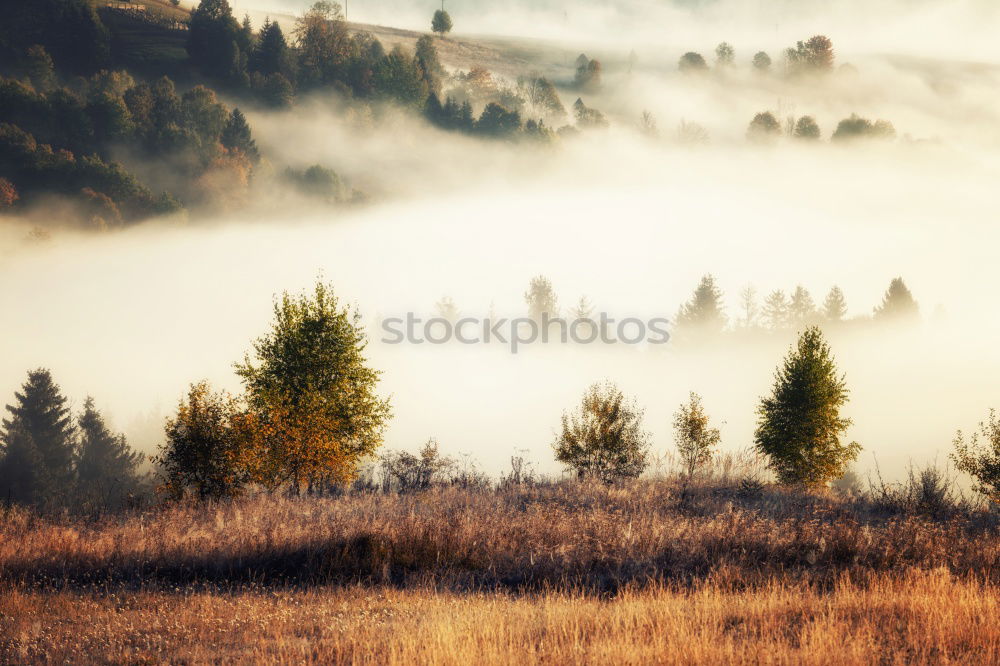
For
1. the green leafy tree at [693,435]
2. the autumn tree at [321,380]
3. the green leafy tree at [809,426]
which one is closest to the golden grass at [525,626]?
the autumn tree at [321,380]

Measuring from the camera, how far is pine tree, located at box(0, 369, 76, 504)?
55.1 metres

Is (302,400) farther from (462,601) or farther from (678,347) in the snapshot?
(678,347)

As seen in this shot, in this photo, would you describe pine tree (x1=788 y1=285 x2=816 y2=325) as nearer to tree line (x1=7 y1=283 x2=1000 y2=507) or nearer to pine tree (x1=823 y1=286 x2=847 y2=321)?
pine tree (x1=823 y1=286 x2=847 y2=321)

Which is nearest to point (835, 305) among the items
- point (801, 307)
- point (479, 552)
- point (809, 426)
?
point (801, 307)

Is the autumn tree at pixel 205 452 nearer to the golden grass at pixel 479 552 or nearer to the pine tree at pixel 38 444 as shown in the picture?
the golden grass at pixel 479 552

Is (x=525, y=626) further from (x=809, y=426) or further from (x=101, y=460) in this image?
(x=101, y=460)

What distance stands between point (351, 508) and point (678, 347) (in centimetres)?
9207

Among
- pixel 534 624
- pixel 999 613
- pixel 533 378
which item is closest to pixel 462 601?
pixel 534 624

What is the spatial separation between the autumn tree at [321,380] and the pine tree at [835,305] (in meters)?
101

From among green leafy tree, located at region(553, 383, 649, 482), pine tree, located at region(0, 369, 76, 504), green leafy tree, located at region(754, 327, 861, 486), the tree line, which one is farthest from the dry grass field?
pine tree, located at region(0, 369, 76, 504)

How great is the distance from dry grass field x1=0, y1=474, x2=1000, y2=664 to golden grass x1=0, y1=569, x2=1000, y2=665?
0.11 feet

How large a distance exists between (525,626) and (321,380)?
21618mm

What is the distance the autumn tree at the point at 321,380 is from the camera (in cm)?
2533

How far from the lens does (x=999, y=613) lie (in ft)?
24.4
